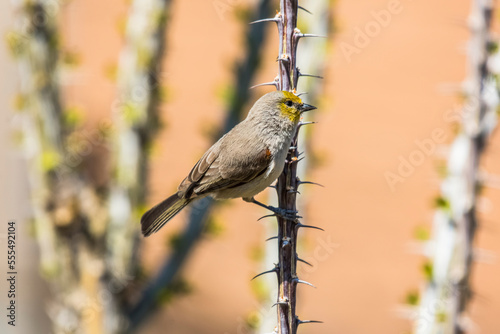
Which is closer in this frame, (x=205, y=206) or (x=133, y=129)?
(x=133, y=129)

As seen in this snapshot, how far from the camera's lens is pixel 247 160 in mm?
2998

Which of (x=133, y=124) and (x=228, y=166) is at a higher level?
(x=133, y=124)

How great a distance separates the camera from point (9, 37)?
12.6ft

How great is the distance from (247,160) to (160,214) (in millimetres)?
570

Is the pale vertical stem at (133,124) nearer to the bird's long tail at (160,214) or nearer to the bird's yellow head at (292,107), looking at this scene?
the bird's long tail at (160,214)

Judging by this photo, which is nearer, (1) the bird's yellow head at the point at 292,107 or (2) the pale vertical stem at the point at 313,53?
(1) the bird's yellow head at the point at 292,107

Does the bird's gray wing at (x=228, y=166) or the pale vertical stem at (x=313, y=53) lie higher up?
the pale vertical stem at (x=313, y=53)

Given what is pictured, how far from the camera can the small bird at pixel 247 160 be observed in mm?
2885

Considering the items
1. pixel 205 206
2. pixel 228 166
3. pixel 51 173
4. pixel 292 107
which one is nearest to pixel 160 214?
pixel 228 166

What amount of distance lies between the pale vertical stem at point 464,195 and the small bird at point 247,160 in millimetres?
899

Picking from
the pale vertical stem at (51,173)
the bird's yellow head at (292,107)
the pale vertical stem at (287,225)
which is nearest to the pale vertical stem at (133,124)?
the pale vertical stem at (51,173)

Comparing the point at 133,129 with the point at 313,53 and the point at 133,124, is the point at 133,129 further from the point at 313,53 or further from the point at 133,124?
the point at 313,53

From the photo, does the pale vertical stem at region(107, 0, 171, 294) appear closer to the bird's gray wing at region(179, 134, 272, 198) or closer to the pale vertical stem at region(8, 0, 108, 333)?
the pale vertical stem at region(8, 0, 108, 333)

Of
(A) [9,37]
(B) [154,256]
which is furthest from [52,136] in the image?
(B) [154,256]
